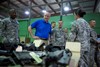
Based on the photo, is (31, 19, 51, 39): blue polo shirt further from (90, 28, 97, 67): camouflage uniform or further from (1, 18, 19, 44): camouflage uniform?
(90, 28, 97, 67): camouflage uniform

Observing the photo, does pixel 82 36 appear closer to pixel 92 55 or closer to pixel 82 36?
pixel 82 36

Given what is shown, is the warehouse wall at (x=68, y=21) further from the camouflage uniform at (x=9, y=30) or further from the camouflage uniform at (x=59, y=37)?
the camouflage uniform at (x=9, y=30)

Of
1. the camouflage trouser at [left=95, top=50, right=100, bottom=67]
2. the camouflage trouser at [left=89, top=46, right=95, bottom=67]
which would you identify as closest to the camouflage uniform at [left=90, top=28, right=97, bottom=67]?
the camouflage trouser at [left=89, top=46, right=95, bottom=67]

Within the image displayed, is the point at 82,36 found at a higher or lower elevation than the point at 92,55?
higher

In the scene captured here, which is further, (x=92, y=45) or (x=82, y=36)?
(x=92, y=45)

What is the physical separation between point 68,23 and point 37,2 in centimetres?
271

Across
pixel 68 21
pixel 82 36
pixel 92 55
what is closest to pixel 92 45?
pixel 92 55

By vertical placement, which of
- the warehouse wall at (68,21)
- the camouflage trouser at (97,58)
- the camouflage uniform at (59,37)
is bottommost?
the camouflage trouser at (97,58)

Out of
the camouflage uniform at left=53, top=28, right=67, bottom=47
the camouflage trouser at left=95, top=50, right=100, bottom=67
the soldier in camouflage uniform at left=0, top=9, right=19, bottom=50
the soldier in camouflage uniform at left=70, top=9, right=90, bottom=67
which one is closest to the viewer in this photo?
the soldier in camouflage uniform at left=70, top=9, right=90, bottom=67

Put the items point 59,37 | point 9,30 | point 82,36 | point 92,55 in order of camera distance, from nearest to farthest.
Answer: point 82,36
point 9,30
point 92,55
point 59,37

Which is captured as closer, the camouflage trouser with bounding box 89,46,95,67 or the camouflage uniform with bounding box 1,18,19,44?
the camouflage uniform with bounding box 1,18,19,44

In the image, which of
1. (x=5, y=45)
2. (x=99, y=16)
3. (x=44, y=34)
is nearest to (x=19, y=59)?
(x=5, y=45)

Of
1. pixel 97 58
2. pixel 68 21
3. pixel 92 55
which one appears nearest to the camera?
pixel 92 55

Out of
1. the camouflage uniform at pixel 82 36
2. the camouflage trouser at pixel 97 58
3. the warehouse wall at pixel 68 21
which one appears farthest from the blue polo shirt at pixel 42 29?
the warehouse wall at pixel 68 21
